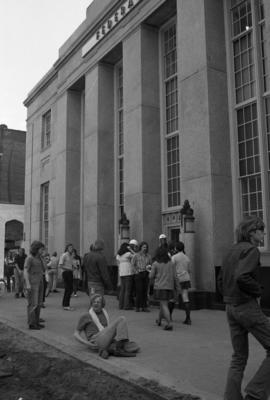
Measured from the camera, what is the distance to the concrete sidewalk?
532 centimetres

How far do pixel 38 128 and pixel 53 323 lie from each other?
60.7 feet

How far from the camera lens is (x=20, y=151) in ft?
153

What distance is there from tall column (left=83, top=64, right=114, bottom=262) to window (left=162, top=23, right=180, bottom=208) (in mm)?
3862

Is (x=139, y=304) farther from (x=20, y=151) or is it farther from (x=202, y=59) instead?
(x=20, y=151)

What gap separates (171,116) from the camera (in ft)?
51.9

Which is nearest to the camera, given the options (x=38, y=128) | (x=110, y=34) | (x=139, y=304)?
(x=139, y=304)

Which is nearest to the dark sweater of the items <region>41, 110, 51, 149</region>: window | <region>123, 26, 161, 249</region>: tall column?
<region>123, 26, 161, 249</region>: tall column

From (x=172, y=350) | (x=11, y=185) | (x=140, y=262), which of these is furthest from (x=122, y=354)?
(x=11, y=185)

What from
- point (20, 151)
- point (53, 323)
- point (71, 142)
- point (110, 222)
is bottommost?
point (53, 323)

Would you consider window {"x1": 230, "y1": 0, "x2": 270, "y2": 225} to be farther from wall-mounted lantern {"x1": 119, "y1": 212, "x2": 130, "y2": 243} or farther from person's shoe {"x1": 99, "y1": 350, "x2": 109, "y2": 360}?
person's shoe {"x1": 99, "y1": 350, "x2": 109, "y2": 360}

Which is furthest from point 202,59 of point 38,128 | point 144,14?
point 38,128

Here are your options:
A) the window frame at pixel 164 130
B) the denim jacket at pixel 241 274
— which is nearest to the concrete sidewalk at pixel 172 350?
the denim jacket at pixel 241 274

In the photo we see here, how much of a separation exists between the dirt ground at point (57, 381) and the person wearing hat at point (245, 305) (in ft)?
2.40

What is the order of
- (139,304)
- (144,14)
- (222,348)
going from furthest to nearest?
(144,14), (139,304), (222,348)
